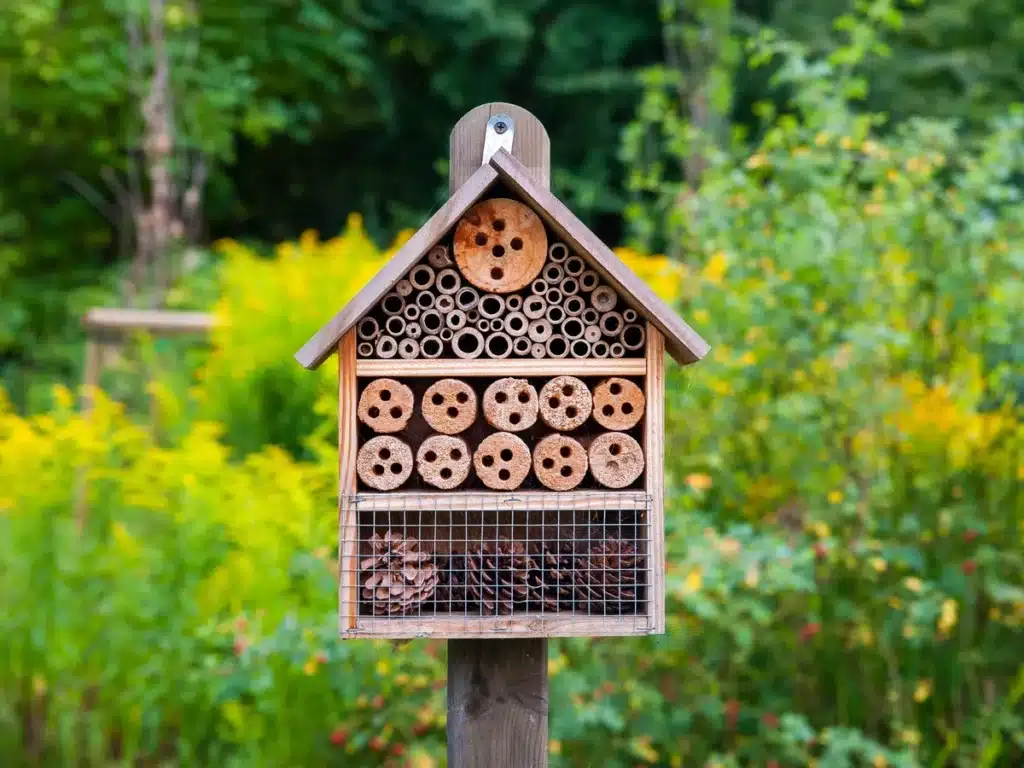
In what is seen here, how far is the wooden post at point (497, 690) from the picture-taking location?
190 centimetres

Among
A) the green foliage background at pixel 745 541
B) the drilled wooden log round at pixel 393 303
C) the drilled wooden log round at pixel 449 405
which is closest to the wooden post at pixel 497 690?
the drilled wooden log round at pixel 393 303

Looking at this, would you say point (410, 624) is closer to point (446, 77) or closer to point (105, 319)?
point (105, 319)

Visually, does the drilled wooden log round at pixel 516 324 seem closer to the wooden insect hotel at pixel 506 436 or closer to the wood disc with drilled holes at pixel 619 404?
the wooden insect hotel at pixel 506 436

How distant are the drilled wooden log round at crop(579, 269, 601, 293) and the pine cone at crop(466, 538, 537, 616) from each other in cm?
41

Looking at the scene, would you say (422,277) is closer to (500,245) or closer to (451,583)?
(500,245)

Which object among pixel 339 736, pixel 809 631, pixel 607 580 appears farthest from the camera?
pixel 809 631

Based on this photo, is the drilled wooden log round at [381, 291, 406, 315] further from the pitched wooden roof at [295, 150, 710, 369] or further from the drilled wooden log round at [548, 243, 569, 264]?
the drilled wooden log round at [548, 243, 569, 264]

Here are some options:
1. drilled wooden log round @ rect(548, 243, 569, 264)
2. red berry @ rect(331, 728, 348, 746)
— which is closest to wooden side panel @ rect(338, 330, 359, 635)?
drilled wooden log round @ rect(548, 243, 569, 264)

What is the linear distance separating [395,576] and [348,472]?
0.18 meters

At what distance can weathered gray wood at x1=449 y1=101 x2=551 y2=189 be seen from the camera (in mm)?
1890

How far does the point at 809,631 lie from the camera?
3.38 m

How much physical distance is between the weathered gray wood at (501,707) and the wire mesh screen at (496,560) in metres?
0.15

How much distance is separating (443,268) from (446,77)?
10.4 metres

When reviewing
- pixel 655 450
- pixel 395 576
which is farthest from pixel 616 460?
pixel 395 576
